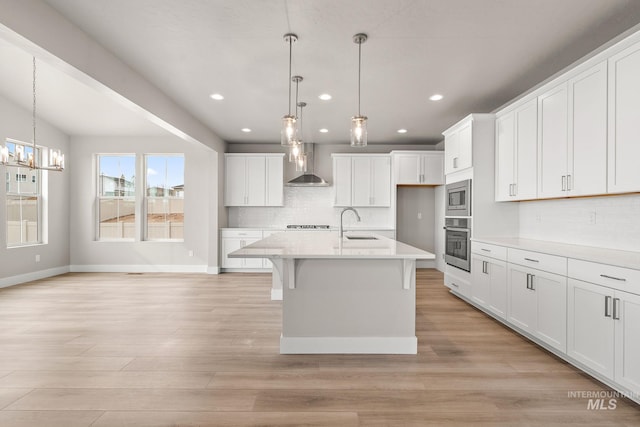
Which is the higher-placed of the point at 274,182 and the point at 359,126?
the point at 359,126

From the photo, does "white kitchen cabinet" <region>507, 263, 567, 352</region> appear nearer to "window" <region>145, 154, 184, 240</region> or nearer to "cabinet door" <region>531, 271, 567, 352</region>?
"cabinet door" <region>531, 271, 567, 352</region>

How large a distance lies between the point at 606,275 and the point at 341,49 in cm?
264

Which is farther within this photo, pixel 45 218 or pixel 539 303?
pixel 45 218

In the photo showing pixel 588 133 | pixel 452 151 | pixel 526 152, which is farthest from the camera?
pixel 452 151

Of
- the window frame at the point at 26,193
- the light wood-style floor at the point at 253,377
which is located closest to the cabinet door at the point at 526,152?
the light wood-style floor at the point at 253,377

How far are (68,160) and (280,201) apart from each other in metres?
4.11

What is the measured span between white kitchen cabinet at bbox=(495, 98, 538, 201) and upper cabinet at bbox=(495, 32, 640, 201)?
1 cm

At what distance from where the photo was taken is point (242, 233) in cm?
668

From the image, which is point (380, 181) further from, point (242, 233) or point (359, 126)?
Result: point (359, 126)

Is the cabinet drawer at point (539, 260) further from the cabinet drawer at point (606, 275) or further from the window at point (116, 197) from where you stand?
the window at point (116, 197)

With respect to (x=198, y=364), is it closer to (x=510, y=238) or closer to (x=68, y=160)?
(x=510, y=238)

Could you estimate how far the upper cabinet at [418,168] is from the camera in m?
6.59

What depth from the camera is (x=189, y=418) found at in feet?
6.47

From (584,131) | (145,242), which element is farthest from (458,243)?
(145,242)
